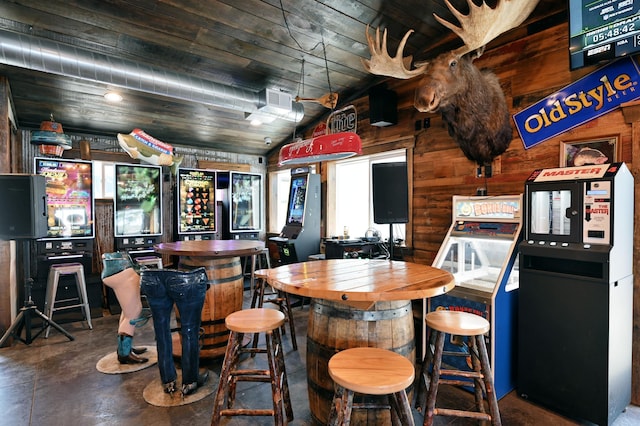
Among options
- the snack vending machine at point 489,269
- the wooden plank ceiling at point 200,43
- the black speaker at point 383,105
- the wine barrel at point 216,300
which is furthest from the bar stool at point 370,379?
the black speaker at point 383,105

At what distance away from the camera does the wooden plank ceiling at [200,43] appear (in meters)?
2.95

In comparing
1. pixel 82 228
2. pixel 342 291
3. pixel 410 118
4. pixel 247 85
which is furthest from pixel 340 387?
pixel 82 228

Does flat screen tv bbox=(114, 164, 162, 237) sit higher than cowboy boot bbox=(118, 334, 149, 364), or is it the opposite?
flat screen tv bbox=(114, 164, 162, 237)

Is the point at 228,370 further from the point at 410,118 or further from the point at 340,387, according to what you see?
the point at 410,118

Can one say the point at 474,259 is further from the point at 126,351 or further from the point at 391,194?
the point at 126,351

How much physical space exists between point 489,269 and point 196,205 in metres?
4.71

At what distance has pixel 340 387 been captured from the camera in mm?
1498

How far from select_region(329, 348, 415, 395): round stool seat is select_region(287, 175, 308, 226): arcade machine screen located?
364cm

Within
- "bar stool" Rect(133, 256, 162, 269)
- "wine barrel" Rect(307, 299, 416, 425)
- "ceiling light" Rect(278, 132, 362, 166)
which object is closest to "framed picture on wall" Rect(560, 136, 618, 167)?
"ceiling light" Rect(278, 132, 362, 166)

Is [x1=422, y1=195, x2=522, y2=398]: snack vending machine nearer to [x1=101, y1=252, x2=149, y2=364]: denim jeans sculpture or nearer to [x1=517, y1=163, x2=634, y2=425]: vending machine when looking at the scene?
[x1=517, y1=163, x2=634, y2=425]: vending machine

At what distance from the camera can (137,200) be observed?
16.8ft

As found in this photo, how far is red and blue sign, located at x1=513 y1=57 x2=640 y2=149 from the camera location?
2.35m

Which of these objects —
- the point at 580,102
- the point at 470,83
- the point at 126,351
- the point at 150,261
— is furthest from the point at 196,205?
the point at 580,102

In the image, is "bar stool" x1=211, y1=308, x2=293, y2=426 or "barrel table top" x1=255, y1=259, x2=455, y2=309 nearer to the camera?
"barrel table top" x1=255, y1=259, x2=455, y2=309
